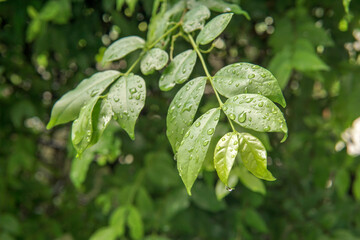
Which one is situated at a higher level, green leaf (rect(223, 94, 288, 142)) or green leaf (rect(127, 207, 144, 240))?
green leaf (rect(223, 94, 288, 142))

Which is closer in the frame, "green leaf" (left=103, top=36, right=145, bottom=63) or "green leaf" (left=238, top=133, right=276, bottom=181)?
"green leaf" (left=238, top=133, right=276, bottom=181)

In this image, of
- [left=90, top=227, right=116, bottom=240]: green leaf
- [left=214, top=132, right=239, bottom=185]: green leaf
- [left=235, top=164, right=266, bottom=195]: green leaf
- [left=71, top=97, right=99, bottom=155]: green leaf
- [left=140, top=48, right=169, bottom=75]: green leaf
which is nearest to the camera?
[left=214, top=132, right=239, bottom=185]: green leaf

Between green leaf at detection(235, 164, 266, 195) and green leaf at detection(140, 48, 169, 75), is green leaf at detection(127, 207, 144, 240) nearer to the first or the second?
green leaf at detection(235, 164, 266, 195)

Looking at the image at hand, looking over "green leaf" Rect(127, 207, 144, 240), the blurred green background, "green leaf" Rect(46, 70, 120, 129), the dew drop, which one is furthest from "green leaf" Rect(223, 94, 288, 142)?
"green leaf" Rect(127, 207, 144, 240)

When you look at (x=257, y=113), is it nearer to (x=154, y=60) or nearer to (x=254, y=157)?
(x=254, y=157)

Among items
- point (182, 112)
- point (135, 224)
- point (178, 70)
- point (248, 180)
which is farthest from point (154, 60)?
point (135, 224)

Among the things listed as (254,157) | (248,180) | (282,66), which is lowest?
(248,180)
